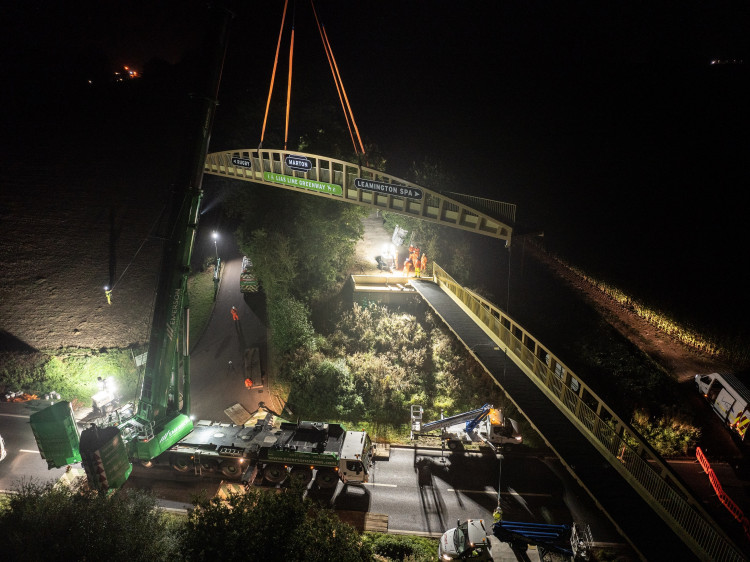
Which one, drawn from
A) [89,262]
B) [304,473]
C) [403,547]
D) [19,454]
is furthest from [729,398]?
[89,262]

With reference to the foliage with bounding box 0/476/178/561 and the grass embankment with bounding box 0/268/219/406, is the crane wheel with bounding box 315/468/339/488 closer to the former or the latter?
the foliage with bounding box 0/476/178/561

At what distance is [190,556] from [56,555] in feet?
9.29

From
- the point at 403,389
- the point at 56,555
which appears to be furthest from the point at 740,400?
the point at 56,555

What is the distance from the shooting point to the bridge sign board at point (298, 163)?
15.9 meters

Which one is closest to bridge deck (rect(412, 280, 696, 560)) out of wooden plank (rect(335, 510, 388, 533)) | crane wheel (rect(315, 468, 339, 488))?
wooden plank (rect(335, 510, 388, 533))

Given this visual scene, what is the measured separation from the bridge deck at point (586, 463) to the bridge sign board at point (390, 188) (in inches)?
244

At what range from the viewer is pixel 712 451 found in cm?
1440

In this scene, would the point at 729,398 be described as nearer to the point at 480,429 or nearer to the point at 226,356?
the point at 480,429

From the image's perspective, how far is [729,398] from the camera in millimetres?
14531

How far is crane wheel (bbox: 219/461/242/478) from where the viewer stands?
12.5m

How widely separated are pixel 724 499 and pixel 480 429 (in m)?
7.68

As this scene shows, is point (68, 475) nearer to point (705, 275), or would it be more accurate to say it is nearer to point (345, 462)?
point (345, 462)

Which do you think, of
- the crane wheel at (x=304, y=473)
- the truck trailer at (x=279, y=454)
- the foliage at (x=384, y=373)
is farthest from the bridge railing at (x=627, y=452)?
the crane wheel at (x=304, y=473)

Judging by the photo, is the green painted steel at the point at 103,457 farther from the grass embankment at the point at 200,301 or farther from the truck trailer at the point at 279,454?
the grass embankment at the point at 200,301
